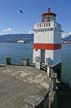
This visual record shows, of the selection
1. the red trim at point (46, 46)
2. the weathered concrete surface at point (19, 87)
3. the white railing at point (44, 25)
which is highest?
the white railing at point (44, 25)

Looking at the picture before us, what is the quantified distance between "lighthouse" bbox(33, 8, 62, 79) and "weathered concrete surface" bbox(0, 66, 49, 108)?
6721 millimetres

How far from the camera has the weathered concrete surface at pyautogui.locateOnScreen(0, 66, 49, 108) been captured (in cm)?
923

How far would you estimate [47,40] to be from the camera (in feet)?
71.4

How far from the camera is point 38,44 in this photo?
22609mm

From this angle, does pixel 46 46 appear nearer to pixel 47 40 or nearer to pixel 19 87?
pixel 47 40

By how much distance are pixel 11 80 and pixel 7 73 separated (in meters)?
2.39

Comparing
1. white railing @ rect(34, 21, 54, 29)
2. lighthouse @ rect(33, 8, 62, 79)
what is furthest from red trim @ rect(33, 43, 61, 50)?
white railing @ rect(34, 21, 54, 29)

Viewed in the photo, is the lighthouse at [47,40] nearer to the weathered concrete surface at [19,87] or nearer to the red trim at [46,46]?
the red trim at [46,46]

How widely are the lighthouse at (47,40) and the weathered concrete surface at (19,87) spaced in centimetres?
672

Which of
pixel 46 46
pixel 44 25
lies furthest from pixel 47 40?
pixel 44 25

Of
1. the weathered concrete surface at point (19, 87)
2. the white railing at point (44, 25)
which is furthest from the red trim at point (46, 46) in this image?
the weathered concrete surface at point (19, 87)

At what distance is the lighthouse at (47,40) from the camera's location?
21.5 metres

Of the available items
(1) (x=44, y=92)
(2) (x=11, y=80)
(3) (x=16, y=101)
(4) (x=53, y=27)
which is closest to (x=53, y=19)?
(4) (x=53, y=27)

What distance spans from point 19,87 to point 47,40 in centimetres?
1083
